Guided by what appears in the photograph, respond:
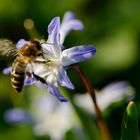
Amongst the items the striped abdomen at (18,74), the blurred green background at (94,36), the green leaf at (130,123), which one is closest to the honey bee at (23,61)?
the striped abdomen at (18,74)

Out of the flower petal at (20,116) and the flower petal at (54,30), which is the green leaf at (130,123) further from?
the flower petal at (20,116)

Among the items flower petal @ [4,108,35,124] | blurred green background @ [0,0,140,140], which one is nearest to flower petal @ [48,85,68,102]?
flower petal @ [4,108,35,124]

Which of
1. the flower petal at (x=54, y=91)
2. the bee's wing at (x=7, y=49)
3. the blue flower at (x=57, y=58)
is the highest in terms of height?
the bee's wing at (x=7, y=49)

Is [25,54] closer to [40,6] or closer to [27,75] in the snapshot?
[27,75]

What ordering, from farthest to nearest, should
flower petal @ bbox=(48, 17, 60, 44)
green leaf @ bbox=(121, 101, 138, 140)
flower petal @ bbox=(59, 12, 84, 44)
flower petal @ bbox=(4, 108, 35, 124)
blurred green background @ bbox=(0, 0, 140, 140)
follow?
blurred green background @ bbox=(0, 0, 140, 140)
flower petal @ bbox=(4, 108, 35, 124)
flower petal @ bbox=(59, 12, 84, 44)
flower petal @ bbox=(48, 17, 60, 44)
green leaf @ bbox=(121, 101, 138, 140)

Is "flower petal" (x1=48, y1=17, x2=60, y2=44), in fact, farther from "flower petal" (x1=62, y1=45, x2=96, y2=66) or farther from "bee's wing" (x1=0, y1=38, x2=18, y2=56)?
"bee's wing" (x1=0, y1=38, x2=18, y2=56)

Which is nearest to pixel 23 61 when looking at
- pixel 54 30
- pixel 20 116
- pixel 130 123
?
pixel 54 30

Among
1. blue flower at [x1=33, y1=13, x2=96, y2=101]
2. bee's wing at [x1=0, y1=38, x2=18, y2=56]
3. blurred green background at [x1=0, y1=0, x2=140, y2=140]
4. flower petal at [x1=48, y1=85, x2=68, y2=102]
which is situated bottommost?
blurred green background at [x1=0, y1=0, x2=140, y2=140]

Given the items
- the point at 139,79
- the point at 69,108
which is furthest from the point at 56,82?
the point at 139,79
